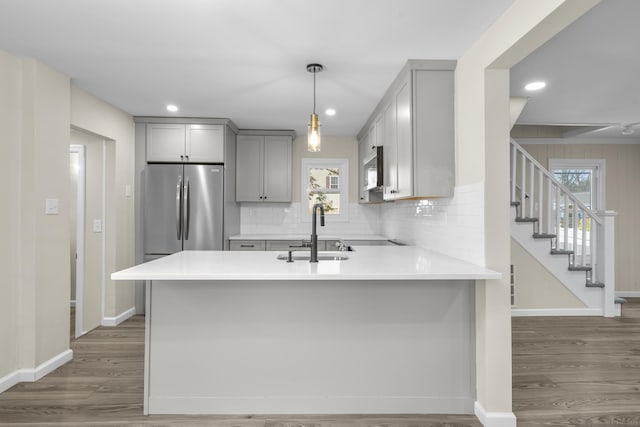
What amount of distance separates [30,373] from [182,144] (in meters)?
2.64

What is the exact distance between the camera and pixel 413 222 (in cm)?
A: 381

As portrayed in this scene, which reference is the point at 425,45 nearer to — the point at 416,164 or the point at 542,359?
the point at 416,164

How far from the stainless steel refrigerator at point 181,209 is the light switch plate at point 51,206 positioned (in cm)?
134

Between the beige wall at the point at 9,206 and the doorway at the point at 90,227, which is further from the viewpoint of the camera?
the doorway at the point at 90,227

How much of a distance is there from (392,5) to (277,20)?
2.15ft

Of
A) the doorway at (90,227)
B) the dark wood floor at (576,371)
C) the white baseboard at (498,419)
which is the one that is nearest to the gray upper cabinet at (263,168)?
the doorway at (90,227)

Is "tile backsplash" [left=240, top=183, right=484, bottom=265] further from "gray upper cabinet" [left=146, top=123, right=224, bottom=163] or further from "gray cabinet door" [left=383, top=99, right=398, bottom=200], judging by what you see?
"gray upper cabinet" [left=146, top=123, right=224, bottom=163]

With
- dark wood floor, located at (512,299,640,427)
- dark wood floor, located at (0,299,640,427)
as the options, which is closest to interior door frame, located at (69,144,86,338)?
dark wood floor, located at (0,299,640,427)

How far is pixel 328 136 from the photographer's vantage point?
17.6 ft

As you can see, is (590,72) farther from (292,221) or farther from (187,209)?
(187,209)

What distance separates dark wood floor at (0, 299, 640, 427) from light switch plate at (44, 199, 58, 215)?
1230 millimetres

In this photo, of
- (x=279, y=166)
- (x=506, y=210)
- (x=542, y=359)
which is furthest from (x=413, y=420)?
(x=279, y=166)

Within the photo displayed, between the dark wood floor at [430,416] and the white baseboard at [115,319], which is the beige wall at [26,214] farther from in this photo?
the white baseboard at [115,319]

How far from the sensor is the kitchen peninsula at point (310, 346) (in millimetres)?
2301
